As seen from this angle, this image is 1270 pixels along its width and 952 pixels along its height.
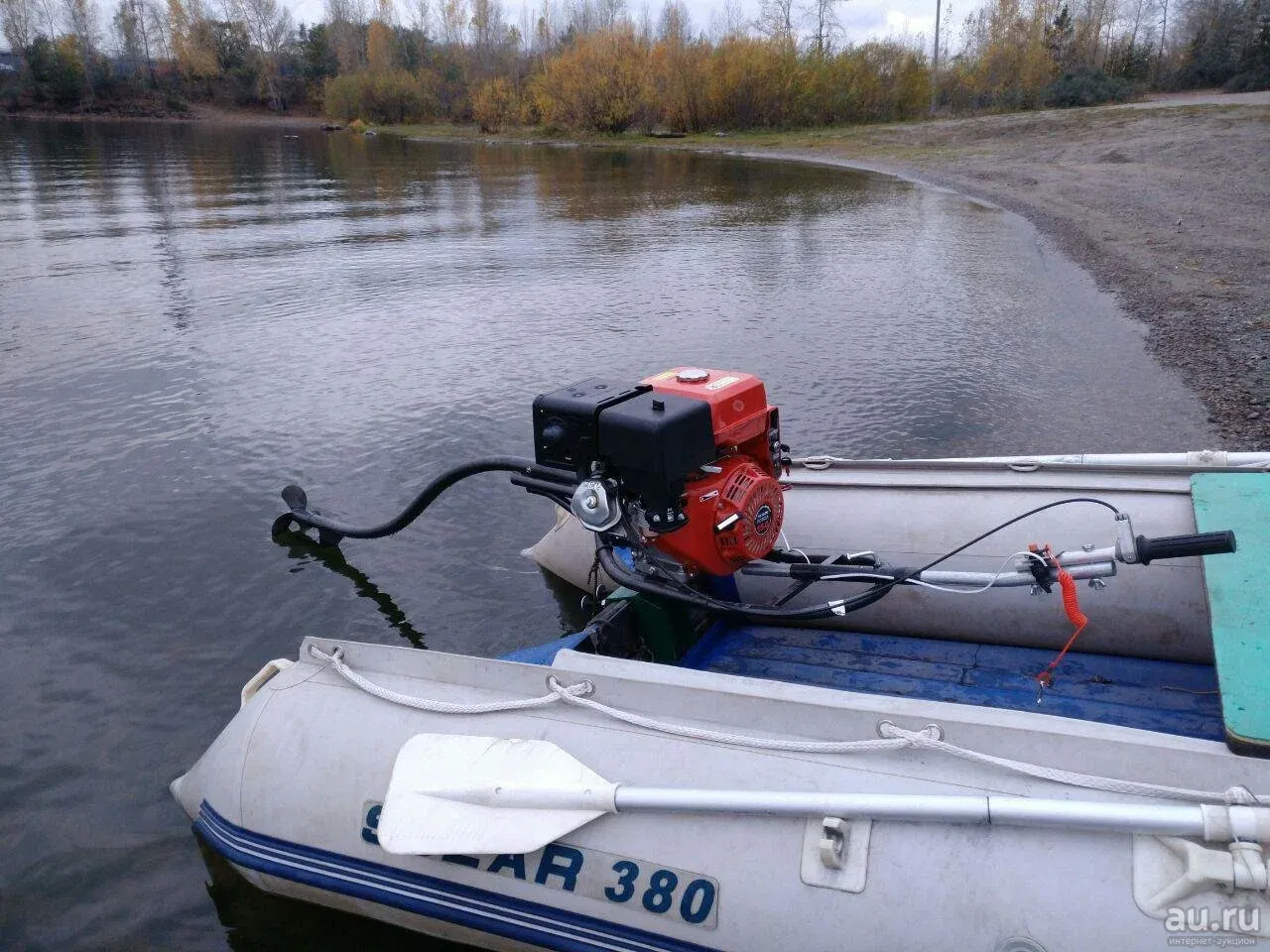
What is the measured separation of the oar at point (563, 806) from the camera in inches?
77.5

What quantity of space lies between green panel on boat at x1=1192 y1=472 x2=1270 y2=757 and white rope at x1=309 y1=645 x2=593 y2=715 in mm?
1554

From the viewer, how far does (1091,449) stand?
6.50 meters

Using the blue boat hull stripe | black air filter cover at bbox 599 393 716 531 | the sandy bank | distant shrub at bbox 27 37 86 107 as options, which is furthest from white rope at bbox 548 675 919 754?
distant shrub at bbox 27 37 86 107

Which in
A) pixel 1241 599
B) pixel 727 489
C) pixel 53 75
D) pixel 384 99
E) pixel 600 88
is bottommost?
pixel 1241 599

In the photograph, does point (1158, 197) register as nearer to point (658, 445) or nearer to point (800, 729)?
point (658, 445)

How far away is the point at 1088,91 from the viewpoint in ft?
115

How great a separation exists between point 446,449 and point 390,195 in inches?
661

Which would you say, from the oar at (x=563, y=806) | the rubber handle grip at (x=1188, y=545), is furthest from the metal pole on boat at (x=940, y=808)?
the rubber handle grip at (x=1188, y=545)

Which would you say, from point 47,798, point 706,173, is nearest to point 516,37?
point 706,173

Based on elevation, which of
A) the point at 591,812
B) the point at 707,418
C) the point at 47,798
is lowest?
the point at 47,798

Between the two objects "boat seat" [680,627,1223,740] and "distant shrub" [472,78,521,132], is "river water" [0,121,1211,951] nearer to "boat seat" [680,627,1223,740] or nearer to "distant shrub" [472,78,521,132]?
"boat seat" [680,627,1223,740]

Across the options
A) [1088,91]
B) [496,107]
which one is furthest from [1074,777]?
[496,107]

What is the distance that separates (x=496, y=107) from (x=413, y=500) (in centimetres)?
4875

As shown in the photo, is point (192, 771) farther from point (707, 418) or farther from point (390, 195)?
point (390, 195)
